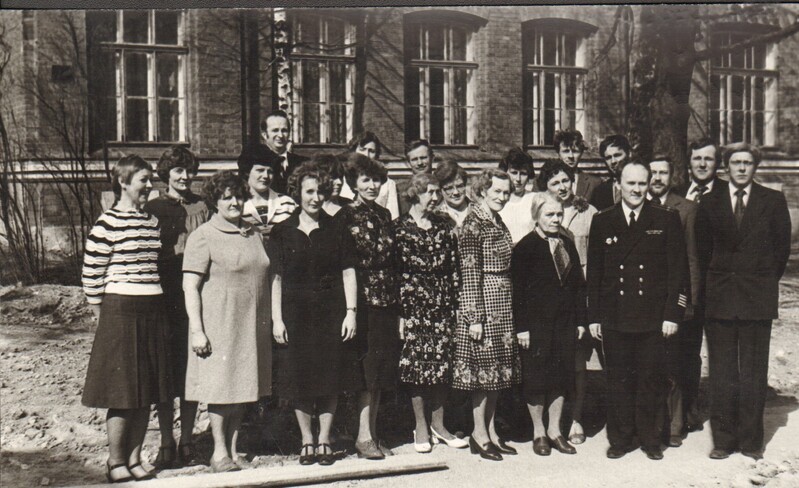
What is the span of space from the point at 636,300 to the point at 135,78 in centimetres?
358

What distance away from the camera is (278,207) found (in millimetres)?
4133

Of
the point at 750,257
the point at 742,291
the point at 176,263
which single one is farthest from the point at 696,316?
the point at 176,263

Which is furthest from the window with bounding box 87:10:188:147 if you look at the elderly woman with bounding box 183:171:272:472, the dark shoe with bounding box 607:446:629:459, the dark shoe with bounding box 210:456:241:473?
the dark shoe with bounding box 607:446:629:459

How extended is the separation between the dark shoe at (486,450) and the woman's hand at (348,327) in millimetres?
948

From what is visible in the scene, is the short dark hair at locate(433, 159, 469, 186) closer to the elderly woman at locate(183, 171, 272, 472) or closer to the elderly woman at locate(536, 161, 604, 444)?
the elderly woman at locate(536, 161, 604, 444)

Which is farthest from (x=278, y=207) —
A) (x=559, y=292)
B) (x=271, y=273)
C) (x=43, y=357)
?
(x=43, y=357)

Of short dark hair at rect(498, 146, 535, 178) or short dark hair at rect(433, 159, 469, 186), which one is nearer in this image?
short dark hair at rect(433, 159, 469, 186)

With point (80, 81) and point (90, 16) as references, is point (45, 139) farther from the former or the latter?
point (90, 16)

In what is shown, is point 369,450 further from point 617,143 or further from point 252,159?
point 617,143

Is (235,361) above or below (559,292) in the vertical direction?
below

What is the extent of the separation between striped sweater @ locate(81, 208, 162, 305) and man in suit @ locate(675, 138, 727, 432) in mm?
3095

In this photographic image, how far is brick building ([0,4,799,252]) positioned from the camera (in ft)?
15.6

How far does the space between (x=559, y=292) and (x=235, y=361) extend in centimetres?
182

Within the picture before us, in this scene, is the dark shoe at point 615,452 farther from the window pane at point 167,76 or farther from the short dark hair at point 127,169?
the window pane at point 167,76
